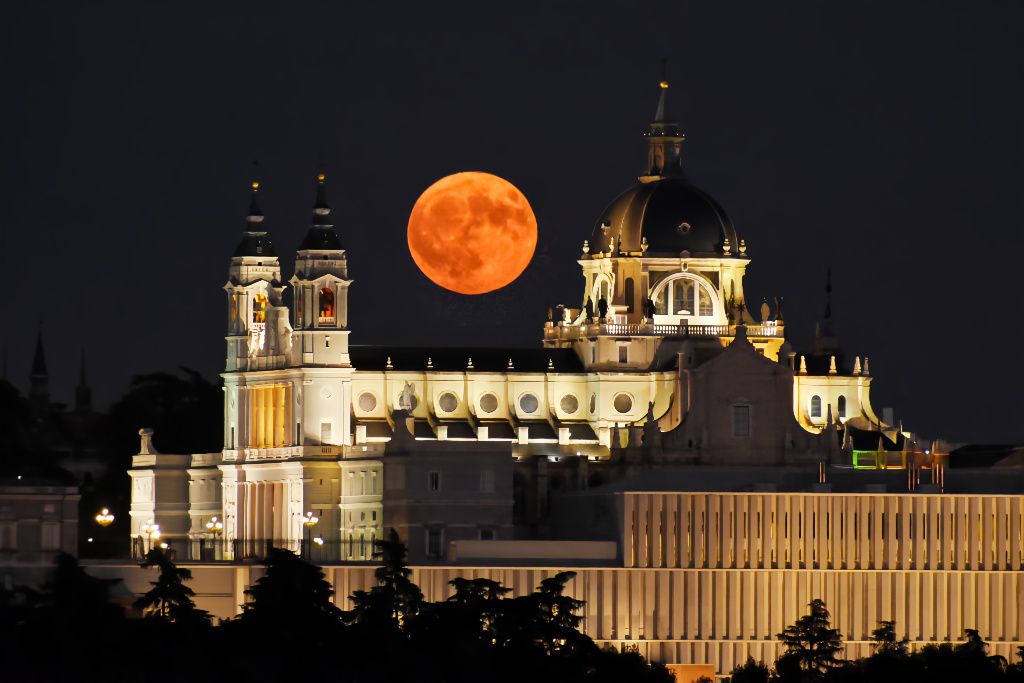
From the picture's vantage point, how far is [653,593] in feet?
608

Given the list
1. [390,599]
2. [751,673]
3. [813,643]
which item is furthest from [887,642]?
[390,599]

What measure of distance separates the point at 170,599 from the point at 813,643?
24892 mm

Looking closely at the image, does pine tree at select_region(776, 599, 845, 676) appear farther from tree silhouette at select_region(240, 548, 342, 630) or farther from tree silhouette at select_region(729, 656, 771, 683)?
tree silhouette at select_region(240, 548, 342, 630)

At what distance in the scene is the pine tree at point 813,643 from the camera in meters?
174

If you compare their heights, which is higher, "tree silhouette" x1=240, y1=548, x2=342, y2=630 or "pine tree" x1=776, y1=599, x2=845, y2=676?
"tree silhouette" x1=240, y1=548, x2=342, y2=630

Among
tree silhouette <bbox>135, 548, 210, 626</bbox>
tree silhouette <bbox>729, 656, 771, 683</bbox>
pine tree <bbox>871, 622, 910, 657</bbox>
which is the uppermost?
tree silhouette <bbox>135, 548, 210, 626</bbox>

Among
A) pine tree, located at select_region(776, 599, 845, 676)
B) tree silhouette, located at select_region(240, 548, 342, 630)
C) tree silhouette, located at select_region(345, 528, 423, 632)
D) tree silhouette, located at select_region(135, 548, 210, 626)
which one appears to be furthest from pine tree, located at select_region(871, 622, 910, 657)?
tree silhouette, located at select_region(135, 548, 210, 626)

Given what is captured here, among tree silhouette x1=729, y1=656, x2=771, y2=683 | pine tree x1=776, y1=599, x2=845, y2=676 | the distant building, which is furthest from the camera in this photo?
the distant building

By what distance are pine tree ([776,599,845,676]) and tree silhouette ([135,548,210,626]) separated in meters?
22.2

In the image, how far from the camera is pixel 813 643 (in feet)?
580

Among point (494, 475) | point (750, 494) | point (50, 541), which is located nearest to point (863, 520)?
point (750, 494)

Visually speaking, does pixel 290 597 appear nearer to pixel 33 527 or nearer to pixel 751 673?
pixel 33 527

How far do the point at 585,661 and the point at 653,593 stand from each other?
2101 cm

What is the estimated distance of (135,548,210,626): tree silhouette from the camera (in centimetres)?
16575
